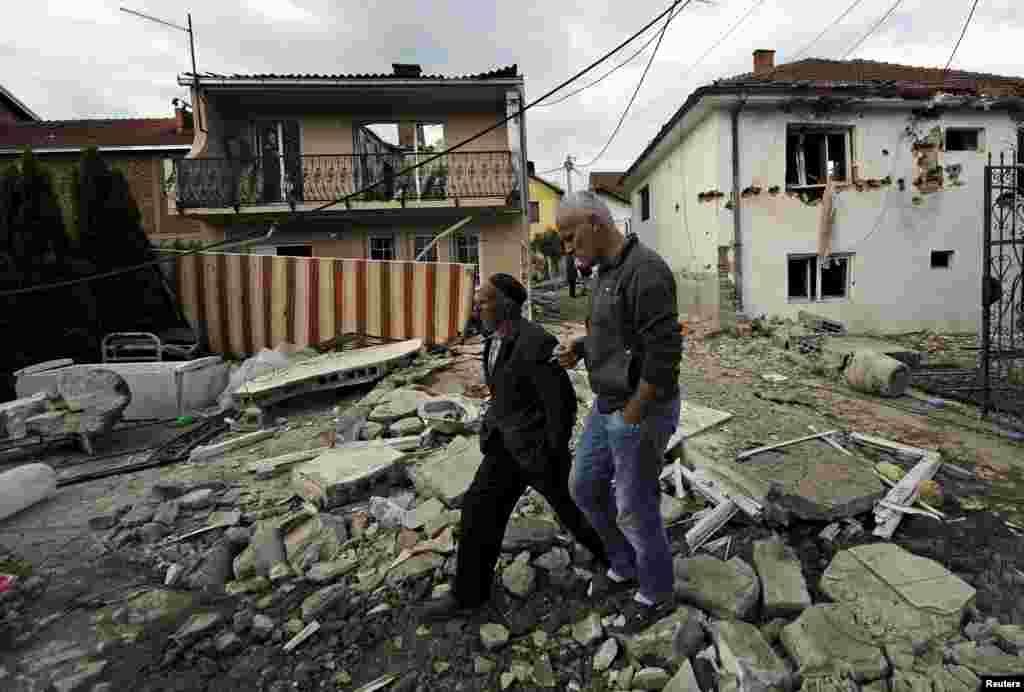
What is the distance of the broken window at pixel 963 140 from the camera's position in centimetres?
1196

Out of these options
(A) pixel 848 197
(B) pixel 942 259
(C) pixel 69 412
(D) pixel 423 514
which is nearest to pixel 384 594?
(D) pixel 423 514

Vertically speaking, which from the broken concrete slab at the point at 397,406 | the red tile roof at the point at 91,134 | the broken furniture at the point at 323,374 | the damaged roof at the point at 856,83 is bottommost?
the broken concrete slab at the point at 397,406

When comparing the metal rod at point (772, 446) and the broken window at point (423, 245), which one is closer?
the metal rod at point (772, 446)

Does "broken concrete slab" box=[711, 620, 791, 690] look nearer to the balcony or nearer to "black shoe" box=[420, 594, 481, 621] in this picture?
"black shoe" box=[420, 594, 481, 621]

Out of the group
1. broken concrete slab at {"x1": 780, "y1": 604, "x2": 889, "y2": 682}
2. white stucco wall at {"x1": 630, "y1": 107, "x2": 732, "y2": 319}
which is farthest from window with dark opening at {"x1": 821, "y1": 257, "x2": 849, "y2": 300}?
broken concrete slab at {"x1": 780, "y1": 604, "x2": 889, "y2": 682}

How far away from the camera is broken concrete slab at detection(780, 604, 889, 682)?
2.00 m

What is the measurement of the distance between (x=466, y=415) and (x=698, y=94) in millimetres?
9152

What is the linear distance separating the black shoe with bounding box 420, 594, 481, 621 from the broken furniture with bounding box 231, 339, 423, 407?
482cm

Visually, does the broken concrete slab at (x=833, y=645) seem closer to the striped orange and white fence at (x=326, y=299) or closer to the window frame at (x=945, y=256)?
the striped orange and white fence at (x=326, y=299)

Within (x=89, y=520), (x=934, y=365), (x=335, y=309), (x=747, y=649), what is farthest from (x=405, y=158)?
(x=747, y=649)

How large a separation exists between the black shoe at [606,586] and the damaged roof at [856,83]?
35.0 feet

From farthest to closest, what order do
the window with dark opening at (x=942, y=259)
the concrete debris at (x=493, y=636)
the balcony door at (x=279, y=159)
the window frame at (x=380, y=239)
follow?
the window frame at (x=380, y=239) < the balcony door at (x=279, y=159) < the window with dark opening at (x=942, y=259) < the concrete debris at (x=493, y=636)

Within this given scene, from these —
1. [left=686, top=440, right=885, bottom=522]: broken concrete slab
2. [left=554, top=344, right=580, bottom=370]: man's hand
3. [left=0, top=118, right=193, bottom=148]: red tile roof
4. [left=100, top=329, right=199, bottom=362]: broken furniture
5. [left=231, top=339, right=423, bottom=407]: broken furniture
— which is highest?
[left=0, top=118, right=193, bottom=148]: red tile roof

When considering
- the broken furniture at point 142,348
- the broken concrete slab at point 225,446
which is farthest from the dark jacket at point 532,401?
the broken furniture at point 142,348
